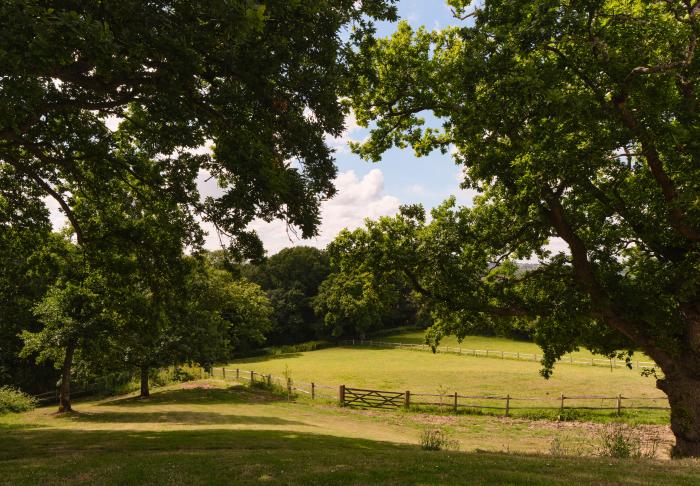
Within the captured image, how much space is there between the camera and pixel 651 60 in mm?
11711

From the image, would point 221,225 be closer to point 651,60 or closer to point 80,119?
point 80,119

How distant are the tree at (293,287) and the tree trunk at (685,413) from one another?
6841 cm

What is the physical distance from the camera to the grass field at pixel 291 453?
8820mm

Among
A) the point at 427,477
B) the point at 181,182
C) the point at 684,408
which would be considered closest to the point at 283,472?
the point at 427,477

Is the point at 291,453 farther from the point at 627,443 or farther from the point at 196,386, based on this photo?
the point at 196,386

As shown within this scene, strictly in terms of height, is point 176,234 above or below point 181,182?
below

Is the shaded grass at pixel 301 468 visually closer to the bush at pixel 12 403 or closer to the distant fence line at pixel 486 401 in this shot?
the distant fence line at pixel 486 401

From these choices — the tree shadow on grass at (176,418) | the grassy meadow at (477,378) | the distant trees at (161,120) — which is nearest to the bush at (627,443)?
the grassy meadow at (477,378)

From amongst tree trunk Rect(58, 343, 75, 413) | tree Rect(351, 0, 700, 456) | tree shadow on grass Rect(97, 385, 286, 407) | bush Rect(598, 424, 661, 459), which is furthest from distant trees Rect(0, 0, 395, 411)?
tree shadow on grass Rect(97, 385, 286, 407)

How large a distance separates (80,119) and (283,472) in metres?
11.6

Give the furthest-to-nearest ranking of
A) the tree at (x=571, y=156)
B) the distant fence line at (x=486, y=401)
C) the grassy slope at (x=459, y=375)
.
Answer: the grassy slope at (x=459, y=375) < the distant fence line at (x=486, y=401) < the tree at (x=571, y=156)

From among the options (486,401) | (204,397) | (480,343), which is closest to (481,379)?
(486,401)

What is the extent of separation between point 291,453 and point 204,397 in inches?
945

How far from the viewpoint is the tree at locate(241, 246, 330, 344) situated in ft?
279
